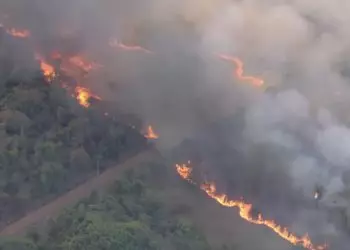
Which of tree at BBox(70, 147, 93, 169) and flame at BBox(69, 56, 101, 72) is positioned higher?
flame at BBox(69, 56, 101, 72)

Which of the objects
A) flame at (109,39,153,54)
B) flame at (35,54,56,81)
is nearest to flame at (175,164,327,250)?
flame at (109,39,153,54)

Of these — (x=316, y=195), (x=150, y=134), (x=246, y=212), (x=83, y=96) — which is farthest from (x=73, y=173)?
(x=316, y=195)

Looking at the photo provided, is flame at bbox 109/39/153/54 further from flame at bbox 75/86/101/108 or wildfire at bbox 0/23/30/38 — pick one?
wildfire at bbox 0/23/30/38

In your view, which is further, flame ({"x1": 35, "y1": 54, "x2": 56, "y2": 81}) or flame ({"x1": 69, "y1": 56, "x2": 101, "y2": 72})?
flame ({"x1": 69, "y1": 56, "x2": 101, "y2": 72})

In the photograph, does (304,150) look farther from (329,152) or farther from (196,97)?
(196,97)

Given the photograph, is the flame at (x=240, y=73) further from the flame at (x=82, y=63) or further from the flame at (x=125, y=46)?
the flame at (x=82, y=63)

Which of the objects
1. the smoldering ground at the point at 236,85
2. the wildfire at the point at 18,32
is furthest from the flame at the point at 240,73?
the wildfire at the point at 18,32
